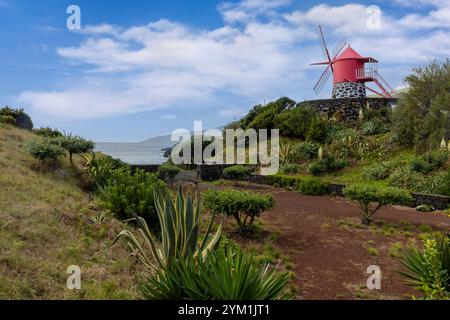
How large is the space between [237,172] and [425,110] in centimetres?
1046

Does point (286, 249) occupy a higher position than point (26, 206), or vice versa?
point (26, 206)

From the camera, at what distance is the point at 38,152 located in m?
10.6

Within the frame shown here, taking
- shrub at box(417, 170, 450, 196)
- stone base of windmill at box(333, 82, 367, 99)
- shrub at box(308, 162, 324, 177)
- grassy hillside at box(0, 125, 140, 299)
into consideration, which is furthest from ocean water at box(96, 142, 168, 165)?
stone base of windmill at box(333, 82, 367, 99)

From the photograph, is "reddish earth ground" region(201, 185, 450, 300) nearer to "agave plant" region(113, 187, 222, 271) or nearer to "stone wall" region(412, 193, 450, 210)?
"stone wall" region(412, 193, 450, 210)

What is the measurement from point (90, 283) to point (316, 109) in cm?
2572

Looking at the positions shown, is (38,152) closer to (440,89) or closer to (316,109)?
(440,89)

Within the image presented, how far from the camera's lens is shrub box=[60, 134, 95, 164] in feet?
38.6

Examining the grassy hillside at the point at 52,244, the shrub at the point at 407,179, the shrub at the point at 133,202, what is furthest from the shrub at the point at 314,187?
the grassy hillside at the point at 52,244

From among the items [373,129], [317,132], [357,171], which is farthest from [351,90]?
[357,171]

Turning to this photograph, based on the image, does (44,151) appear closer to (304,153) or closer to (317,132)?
(304,153)

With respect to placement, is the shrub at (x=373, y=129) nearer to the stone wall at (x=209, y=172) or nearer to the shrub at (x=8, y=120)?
the stone wall at (x=209, y=172)

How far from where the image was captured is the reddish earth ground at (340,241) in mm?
5551

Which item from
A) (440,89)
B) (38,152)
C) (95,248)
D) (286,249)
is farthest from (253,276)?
(440,89)

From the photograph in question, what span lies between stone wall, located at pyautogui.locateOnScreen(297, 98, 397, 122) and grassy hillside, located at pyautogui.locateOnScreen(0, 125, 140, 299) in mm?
21733
